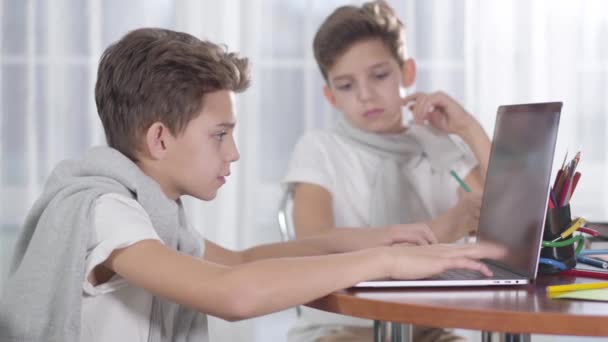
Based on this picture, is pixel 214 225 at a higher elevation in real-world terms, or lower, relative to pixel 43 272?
lower

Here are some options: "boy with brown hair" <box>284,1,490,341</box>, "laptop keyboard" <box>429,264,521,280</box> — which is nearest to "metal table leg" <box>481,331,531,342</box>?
"laptop keyboard" <box>429,264,521,280</box>

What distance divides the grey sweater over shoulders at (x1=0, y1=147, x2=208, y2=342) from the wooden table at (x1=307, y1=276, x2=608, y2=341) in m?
0.34

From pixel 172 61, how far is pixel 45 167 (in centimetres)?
252

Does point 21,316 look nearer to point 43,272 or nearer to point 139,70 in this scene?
point 43,272

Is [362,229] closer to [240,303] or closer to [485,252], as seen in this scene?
[485,252]

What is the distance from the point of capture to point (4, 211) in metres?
3.82

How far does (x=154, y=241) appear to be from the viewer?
1.25 metres

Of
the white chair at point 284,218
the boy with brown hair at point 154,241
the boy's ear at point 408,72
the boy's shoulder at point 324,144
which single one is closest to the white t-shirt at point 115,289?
the boy with brown hair at point 154,241

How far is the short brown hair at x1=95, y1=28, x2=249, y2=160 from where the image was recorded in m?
1.51

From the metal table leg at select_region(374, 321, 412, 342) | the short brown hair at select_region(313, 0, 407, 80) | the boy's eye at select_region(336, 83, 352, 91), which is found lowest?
the metal table leg at select_region(374, 321, 412, 342)

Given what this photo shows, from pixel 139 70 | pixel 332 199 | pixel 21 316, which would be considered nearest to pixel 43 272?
pixel 21 316

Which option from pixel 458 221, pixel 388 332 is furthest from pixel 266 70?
pixel 388 332

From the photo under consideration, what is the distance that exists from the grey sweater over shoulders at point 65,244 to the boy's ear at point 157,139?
8 centimetres

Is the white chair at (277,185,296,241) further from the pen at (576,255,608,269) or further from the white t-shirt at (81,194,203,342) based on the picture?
the pen at (576,255,608,269)
